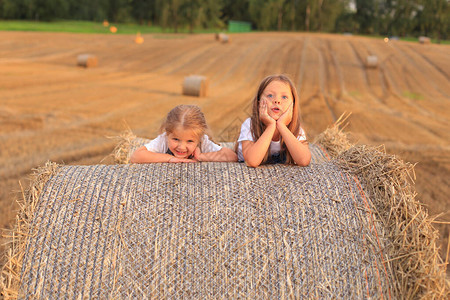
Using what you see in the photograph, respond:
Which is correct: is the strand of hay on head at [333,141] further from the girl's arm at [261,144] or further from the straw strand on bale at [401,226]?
the girl's arm at [261,144]

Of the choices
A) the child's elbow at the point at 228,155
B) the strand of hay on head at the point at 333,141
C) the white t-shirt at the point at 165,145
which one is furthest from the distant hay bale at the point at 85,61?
the child's elbow at the point at 228,155

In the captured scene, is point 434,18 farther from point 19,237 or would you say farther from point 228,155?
point 19,237

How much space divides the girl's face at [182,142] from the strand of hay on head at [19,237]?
3.16 feet

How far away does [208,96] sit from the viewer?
1380 centimetres

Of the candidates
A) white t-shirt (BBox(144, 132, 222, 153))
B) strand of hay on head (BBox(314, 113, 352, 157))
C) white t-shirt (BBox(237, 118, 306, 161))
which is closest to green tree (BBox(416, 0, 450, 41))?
strand of hay on head (BBox(314, 113, 352, 157))

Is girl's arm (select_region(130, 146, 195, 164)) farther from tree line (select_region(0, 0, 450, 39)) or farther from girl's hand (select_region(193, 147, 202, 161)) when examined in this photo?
tree line (select_region(0, 0, 450, 39))

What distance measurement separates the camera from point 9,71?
1570cm

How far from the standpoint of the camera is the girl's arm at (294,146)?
2994 mm

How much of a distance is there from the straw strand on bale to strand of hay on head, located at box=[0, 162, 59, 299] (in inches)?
81.4

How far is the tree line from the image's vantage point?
4822 centimetres

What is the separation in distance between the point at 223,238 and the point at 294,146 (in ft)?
3.12

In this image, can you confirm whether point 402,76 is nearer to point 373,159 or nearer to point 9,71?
point 9,71

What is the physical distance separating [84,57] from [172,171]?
59.5 feet

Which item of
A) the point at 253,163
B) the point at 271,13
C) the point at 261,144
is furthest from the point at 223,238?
the point at 271,13
